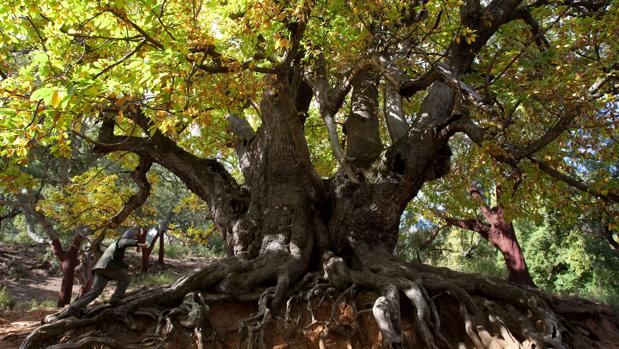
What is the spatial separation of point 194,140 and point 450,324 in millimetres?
8341

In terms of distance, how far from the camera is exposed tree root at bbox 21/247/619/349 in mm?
5355

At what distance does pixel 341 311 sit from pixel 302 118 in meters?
4.54

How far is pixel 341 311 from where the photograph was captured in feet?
19.6

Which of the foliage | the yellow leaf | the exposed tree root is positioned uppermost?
the foliage

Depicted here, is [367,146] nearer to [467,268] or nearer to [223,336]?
[223,336]

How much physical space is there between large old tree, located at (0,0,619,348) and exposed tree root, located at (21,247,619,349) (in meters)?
0.03

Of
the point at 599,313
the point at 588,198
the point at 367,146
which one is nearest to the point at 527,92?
the point at 588,198

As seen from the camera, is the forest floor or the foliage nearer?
the forest floor

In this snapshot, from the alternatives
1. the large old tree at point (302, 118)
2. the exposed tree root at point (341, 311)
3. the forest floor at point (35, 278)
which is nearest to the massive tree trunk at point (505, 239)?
the large old tree at point (302, 118)

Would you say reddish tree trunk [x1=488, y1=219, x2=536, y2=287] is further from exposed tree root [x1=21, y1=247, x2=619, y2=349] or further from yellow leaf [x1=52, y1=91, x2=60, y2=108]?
yellow leaf [x1=52, y1=91, x2=60, y2=108]

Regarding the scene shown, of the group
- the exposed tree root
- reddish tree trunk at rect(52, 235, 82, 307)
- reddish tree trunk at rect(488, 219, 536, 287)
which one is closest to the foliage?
reddish tree trunk at rect(52, 235, 82, 307)

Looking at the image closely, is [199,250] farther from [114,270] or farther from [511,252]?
[114,270]

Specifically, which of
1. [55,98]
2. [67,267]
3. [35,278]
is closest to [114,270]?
[55,98]

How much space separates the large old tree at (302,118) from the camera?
4.94 metres
